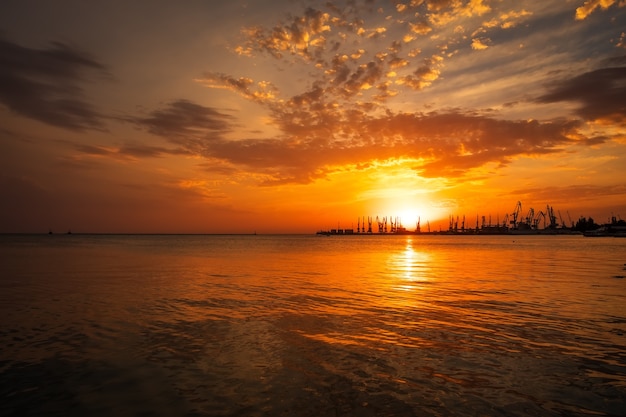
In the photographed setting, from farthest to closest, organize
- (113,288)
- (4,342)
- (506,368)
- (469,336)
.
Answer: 1. (113,288)
2. (469,336)
3. (4,342)
4. (506,368)

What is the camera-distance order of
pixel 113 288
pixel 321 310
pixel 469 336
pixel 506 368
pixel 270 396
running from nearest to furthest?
pixel 270 396 → pixel 506 368 → pixel 469 336 → pixel 321 310 → pixel 113 288

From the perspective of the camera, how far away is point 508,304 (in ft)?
76.2

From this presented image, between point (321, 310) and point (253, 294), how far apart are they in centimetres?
737

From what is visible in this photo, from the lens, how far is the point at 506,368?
38.8ft

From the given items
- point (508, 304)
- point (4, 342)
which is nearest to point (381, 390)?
point (4, 342)

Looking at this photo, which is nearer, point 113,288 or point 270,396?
point 270,396

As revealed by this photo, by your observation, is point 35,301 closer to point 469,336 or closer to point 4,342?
point 4,342

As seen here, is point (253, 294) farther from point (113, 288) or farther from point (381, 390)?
point (381, 390)

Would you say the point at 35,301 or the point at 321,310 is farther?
the point at 35,301

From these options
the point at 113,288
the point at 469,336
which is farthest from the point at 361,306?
the point at 113,288

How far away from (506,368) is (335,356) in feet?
17.7

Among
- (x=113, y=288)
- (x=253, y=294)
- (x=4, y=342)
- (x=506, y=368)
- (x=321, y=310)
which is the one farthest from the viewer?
(x=113, y=288)

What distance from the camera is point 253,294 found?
27.0 metres

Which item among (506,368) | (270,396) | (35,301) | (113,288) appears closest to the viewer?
(270,396)
